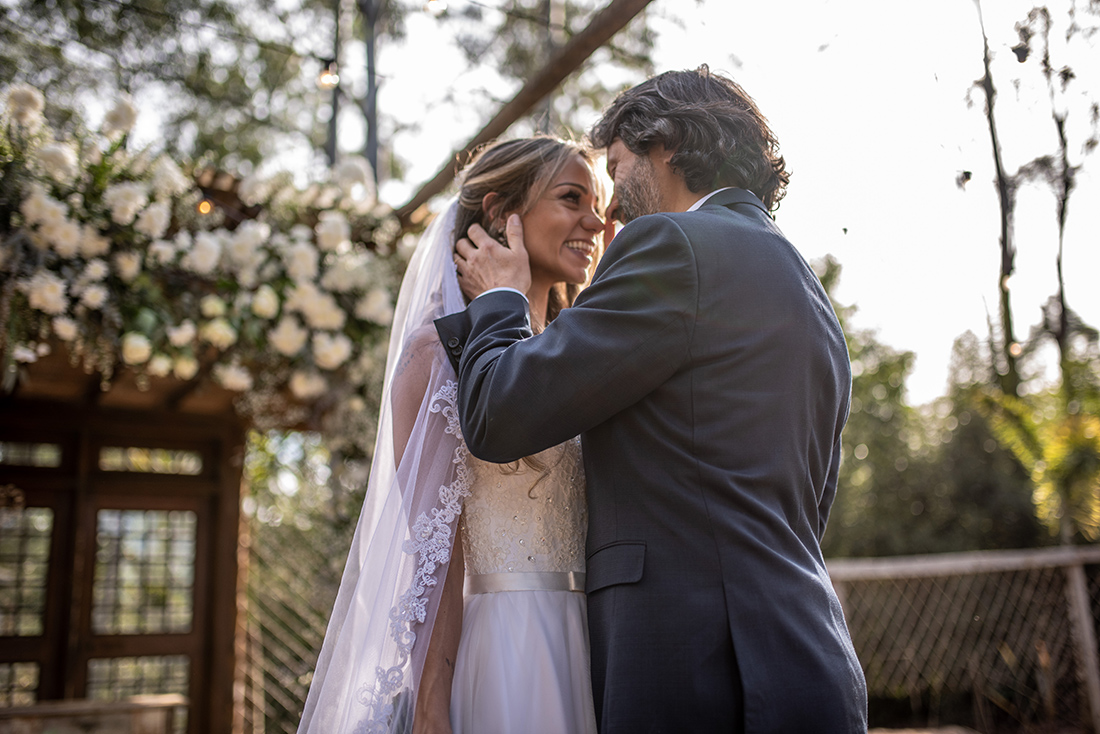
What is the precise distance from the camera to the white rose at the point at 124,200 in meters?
3.73

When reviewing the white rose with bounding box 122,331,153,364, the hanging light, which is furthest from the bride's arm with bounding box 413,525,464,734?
the hanging light

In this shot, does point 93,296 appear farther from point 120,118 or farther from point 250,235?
point 120,118

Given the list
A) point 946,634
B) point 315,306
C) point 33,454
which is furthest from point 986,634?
point 33,454

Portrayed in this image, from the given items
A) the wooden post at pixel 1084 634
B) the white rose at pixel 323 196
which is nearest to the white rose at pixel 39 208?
the white rose at pixel 323 196

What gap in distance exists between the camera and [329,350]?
4.29m

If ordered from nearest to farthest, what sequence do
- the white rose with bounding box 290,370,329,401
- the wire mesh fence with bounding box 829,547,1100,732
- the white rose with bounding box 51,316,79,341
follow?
the white rose with bounding box 51,316,79,341 < the white rose with bounding box 290,370,329,401 < the wire mesh fence with bounding box 829,547,1100,732

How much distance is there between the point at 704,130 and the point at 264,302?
2.93m

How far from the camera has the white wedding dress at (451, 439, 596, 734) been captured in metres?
1.65

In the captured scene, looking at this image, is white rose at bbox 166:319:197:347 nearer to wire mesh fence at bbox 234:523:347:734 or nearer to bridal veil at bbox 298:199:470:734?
wire mesh fence at bbox 234:523:347:734

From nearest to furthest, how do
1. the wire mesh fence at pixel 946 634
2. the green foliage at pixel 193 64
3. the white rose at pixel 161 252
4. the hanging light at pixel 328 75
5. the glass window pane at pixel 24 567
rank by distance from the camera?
the white rose at pixel 161 252 → the glass window pane at pixel 24 567 → the hanging light at pixel 328 75 → the wire mesh fence at pixel 946 634 → the green foliage at pixel 193 64

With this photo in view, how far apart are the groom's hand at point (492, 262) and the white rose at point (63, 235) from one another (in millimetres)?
2357

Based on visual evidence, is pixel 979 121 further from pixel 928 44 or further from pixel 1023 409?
pixel 1023 409

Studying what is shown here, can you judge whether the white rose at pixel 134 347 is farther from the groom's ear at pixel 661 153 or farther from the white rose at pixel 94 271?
the groom's ear at pixel 661 153

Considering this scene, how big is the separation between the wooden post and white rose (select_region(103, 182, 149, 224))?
6.92 meters
